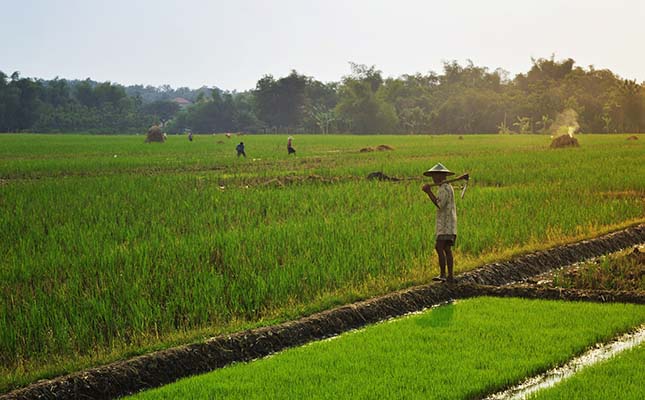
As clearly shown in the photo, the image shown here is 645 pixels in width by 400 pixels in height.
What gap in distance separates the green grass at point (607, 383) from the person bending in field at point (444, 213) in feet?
8.62

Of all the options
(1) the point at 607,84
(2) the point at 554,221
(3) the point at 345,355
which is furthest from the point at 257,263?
(1) the point at 607,84

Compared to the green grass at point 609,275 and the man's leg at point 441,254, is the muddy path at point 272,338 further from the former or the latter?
the green grass at point 609,275

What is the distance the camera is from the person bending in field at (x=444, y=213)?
7.52 m

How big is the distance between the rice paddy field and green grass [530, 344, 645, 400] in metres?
2.58

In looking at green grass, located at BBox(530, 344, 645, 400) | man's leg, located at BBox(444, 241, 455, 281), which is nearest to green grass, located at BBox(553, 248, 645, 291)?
man's leg, located at BBox(444, 241, 455, 281)

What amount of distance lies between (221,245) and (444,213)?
125 inches

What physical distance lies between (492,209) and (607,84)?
7750 cm

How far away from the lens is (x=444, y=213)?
7.70 m

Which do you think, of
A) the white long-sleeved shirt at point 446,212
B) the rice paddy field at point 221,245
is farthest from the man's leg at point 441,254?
the rice paddy field at point 221,245

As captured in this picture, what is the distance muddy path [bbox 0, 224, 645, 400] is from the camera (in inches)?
204

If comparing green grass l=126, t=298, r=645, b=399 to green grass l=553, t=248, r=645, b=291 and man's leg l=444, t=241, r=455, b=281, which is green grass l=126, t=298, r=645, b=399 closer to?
man's leg l=444, t=241, r=455, b=281

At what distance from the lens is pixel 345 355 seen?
5.50 m

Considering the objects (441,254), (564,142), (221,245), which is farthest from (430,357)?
(564,142)

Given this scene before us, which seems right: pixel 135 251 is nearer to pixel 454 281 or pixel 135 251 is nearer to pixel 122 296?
pixel 122 296
